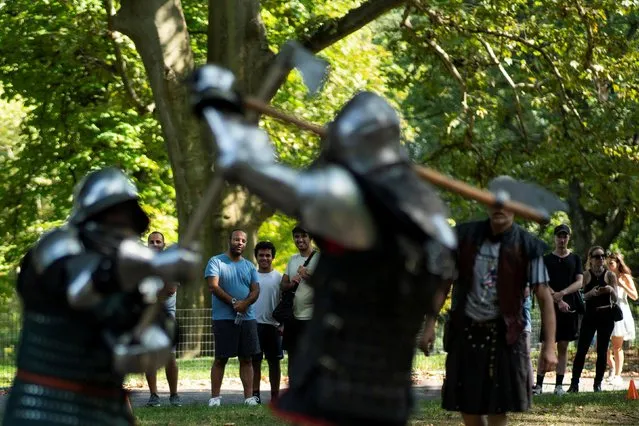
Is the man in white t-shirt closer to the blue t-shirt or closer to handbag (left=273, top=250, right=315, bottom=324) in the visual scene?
the blue t-shirt

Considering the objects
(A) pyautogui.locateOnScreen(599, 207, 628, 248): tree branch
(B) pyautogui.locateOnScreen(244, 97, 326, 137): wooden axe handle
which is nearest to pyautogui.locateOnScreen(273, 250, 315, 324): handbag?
(B) pyautogui.locateOnScreen(244, 97, 326, 137): wooden axe handle

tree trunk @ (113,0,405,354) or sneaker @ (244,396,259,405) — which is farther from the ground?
tree trunk @ (113,0,405,354)

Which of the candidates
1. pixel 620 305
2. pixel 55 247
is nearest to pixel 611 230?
pixel 620 305

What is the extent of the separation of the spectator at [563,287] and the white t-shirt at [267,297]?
3.05 meters

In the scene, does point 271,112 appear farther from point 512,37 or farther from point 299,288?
point 512,37

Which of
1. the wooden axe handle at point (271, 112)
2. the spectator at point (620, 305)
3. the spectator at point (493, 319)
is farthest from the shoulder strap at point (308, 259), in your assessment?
the wooden axe handle at point (271, 112)

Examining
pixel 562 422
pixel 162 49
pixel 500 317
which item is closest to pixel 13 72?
pixel 162 49

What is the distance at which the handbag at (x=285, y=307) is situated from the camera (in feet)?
42.8

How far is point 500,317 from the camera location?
27.6 feet

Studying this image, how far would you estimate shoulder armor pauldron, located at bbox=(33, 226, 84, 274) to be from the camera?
588 centimetres

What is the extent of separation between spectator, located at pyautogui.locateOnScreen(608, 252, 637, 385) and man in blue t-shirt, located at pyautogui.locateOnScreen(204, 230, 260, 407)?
496 cm

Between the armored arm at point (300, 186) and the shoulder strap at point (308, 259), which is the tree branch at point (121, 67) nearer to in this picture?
the shoulder strap at point (308, 259)

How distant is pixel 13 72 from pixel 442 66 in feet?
29.1

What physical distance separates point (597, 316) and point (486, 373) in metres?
7.35
